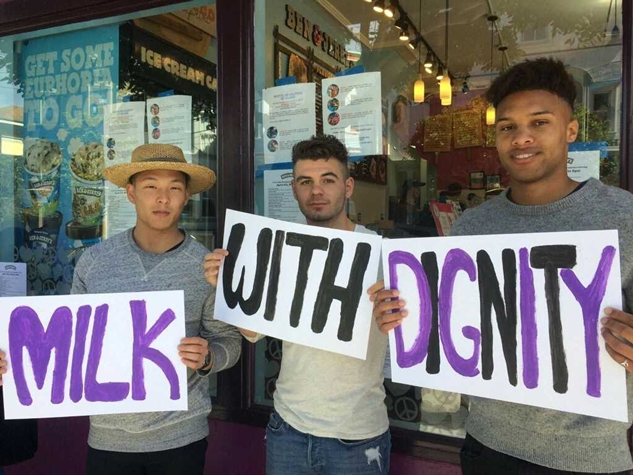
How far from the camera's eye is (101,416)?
1.84 m

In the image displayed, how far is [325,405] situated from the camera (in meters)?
1.74

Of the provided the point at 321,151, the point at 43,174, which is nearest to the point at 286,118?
the point at 321,151

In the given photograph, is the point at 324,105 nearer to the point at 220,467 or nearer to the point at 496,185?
the point at 496,185

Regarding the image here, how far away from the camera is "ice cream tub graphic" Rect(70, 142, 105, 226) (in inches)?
128

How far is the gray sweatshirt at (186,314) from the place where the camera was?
71.1 inches

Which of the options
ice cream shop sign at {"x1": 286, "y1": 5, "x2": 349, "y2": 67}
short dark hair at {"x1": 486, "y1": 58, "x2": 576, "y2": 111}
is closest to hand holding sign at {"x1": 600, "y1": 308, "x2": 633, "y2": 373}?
short dark hair at {"x1": 486, "y1": 58, "x2": 576, "y2": 111}

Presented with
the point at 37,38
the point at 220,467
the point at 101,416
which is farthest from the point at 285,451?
the point at 37,38

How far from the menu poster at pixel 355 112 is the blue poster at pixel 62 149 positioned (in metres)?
1.50

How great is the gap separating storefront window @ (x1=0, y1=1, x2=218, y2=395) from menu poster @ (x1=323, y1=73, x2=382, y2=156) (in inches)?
26.2

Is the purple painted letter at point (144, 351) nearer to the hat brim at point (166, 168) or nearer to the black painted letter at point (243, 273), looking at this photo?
the black painted letter at point (243, 273)

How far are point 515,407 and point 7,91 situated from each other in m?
3.76

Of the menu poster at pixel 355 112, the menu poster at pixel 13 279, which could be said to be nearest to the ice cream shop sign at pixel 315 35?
the menu poster at pixel 355 112

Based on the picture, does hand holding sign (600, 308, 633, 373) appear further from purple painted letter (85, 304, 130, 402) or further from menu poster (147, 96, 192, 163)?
menu poster (147, 96, 192, 163)

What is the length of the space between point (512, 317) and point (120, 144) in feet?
8.73
